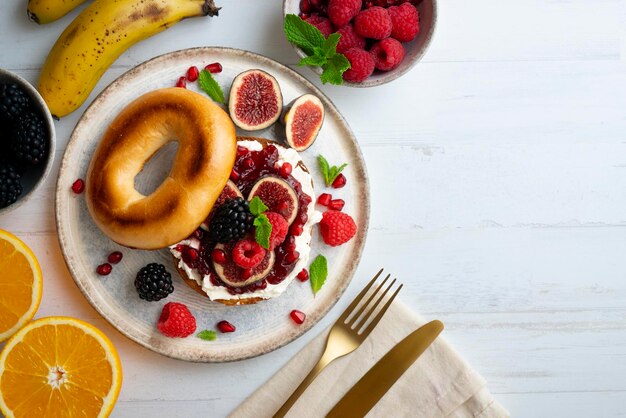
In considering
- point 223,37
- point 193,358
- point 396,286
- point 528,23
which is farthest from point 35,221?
point 528,23

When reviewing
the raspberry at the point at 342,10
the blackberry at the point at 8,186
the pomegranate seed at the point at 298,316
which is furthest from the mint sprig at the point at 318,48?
the blackberry at the point at 8,186

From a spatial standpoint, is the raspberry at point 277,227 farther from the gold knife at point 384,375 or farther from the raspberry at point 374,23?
the raspberry at point 374,23

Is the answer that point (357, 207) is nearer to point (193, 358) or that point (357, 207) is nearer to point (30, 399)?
point (193, 358)

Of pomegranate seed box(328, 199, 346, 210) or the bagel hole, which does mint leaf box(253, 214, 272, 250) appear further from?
the bagel hole

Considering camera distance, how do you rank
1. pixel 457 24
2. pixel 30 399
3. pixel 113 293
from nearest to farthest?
1. pixel 30 399
2. pixel 113 293
3. pixel 457 24

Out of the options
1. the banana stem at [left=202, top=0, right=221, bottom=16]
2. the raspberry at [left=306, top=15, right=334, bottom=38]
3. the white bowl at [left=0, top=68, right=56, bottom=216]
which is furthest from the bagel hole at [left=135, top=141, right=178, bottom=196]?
the raspberry at [left=306, top=15, right=334, bottom=38]

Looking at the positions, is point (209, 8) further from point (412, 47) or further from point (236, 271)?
point (236, 271)

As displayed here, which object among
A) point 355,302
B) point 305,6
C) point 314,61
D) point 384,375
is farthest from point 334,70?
point 384,375
